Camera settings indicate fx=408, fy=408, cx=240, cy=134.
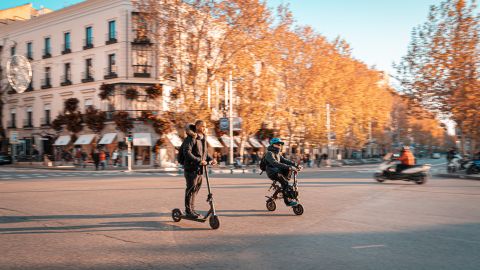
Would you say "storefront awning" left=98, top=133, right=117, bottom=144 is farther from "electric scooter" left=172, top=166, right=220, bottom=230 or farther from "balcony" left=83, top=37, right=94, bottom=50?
"electric scooter" left=172, top=166, right=220, bottom=230

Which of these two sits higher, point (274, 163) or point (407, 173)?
point (274, 163)

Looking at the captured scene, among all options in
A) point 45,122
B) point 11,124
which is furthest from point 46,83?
point 11,124

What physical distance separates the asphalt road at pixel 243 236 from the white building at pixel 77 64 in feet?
85.3

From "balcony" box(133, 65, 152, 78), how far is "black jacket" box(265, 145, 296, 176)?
102 feet

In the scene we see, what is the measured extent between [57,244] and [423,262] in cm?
516

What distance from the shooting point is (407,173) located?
17812 millimetres

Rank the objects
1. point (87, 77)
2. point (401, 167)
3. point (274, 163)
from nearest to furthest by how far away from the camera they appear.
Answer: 1. point (274, 163)
2. point (401, 167)
3. point (87, 77)

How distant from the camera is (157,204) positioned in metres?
10.6

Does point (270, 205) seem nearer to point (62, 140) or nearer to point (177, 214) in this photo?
point (177, 214)

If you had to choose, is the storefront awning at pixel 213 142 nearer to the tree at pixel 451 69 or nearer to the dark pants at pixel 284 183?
the tree at pixel 451 69

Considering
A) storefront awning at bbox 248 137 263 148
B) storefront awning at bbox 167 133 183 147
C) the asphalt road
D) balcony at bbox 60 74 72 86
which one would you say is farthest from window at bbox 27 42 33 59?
the asphalt road

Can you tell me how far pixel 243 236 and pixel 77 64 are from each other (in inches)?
1575

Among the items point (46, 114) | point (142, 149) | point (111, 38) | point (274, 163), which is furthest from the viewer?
point (46, 114)

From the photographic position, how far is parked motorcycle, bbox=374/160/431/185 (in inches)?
697
